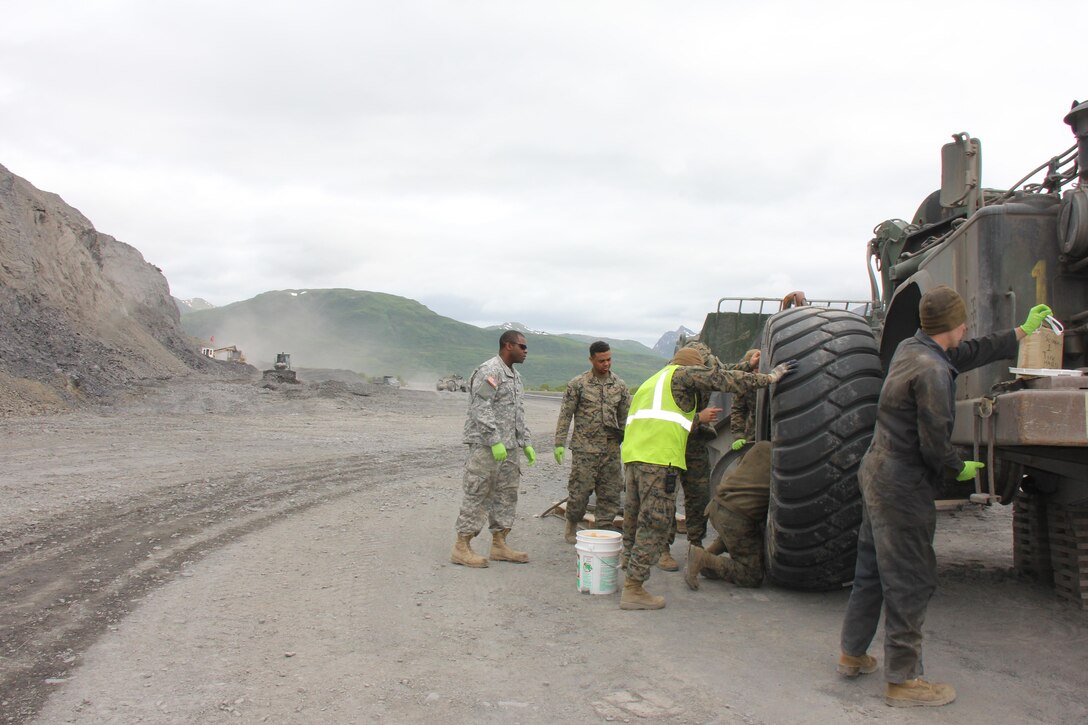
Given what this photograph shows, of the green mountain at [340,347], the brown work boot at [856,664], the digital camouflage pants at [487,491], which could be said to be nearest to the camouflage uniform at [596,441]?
the digital camouflage pants at [487,491]

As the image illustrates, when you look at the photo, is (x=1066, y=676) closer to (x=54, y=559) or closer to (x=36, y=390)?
(x=54, y=559)

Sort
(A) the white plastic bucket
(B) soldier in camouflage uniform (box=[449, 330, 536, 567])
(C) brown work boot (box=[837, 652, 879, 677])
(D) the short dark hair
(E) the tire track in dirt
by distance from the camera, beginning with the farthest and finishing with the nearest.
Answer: (D) the short dark hair, (B) soldier in camouflage uniform (box=[449, 330, 536, 567]), (A) the white plastic bucket, (E) the tire track in dirt, (C) brown work boot (box=[837, 652, 879, 677])

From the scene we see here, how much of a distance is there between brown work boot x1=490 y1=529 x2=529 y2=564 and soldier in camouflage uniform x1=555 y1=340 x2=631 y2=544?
0.85m

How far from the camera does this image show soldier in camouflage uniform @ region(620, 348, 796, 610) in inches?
210

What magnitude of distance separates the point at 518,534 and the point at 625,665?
12.3 ft

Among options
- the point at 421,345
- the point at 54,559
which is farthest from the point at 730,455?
the point at 421,345

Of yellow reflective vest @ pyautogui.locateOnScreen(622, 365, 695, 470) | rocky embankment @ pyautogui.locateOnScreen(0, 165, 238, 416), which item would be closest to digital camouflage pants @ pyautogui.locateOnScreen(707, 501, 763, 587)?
yellow reflective vest @ pyautogui.locateOnScreen(622, 365, 695, 470)

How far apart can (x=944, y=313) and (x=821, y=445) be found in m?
1.19

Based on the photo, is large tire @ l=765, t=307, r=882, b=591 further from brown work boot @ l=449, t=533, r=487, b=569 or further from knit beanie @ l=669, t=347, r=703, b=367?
brown work boot @ l=449, t=533, r=487, b=569

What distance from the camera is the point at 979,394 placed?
14.8 ft

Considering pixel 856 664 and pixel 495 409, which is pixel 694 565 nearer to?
pixel 856 664

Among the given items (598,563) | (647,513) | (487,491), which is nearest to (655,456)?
(647,513)

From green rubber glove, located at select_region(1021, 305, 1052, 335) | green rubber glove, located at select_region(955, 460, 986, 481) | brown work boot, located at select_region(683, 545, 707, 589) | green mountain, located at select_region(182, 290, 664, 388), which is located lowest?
brown work boot, located at select_region(683, 545, 707, 589)

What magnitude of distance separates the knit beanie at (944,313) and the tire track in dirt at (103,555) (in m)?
4.14
